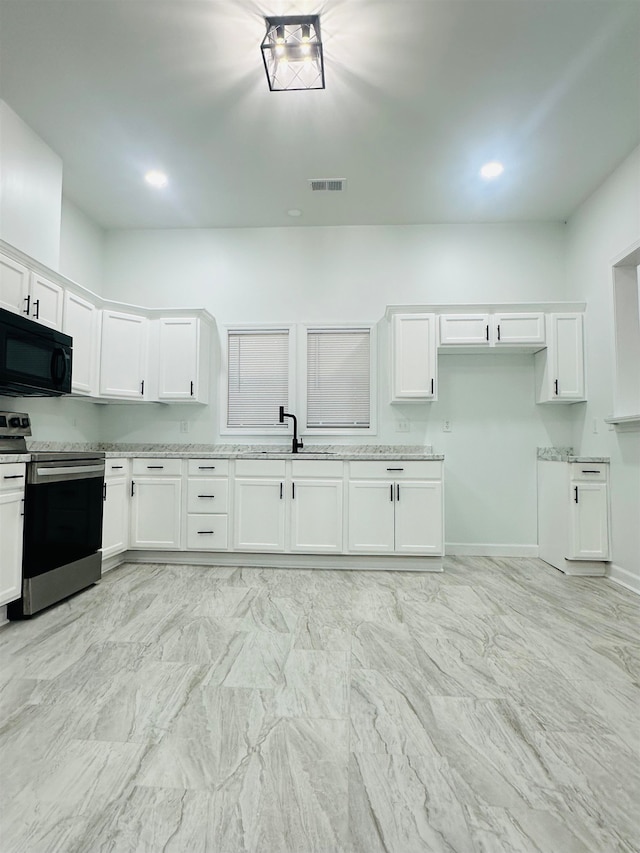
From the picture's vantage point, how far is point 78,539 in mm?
2928

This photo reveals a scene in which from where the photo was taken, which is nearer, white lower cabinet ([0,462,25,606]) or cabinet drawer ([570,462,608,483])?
white lower cabinet ([0,462,25,606])

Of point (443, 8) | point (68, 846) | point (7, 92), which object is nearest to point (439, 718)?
point (68, 846)

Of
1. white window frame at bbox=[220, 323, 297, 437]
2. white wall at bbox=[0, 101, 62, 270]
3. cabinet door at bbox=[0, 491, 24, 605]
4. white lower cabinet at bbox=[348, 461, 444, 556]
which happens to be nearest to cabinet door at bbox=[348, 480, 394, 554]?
white lower cabinet at bbox=[348, 461, 444, 556]

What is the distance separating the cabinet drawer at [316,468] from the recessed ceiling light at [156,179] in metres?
2.49

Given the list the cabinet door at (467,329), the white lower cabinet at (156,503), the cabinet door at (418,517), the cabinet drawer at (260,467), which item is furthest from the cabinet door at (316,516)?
the cabinet door at (467,329)

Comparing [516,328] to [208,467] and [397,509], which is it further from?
[208,467]

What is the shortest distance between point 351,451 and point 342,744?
292 cm

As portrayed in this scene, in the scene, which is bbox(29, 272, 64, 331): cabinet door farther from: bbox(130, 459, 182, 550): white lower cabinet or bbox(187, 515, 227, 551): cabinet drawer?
bbox(187, 515, 227, 551): cabinet drawer

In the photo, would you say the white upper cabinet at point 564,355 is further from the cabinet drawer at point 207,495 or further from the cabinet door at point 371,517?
the cabinet drawer at point 207,495

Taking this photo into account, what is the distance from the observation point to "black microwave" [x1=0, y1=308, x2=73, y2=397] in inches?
102

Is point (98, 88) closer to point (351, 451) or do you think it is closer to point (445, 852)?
point (351, 451)

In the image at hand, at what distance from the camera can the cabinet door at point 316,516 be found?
365 centimetres

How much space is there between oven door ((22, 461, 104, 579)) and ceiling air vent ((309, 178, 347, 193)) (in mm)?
2732

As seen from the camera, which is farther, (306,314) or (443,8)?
(306,314)
